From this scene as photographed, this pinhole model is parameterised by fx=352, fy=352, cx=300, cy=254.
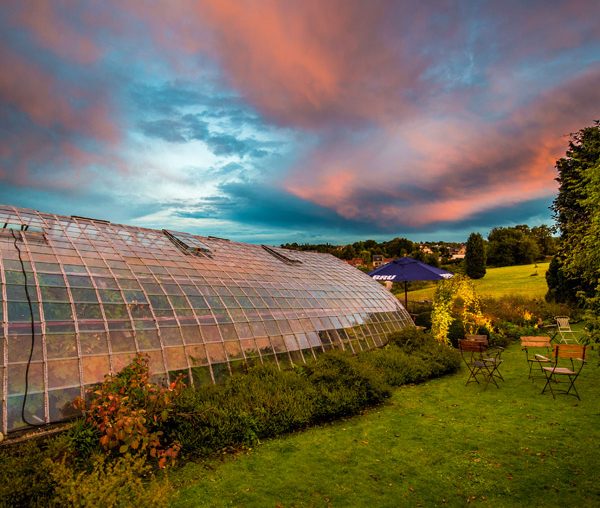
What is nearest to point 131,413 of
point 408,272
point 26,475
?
point 26,475

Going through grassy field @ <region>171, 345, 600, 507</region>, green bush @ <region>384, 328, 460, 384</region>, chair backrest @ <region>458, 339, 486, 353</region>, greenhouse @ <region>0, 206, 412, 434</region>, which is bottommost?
grassy field @ <region>171, 345, 600, 507</region>

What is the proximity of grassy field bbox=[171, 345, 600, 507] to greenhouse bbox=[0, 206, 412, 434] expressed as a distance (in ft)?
11.1

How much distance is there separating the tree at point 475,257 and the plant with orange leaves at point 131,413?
59.3 m

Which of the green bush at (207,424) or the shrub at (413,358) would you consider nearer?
the green bush at (207,424)

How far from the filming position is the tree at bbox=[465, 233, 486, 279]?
5856 centimetres

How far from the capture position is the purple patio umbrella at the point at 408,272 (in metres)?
22.5

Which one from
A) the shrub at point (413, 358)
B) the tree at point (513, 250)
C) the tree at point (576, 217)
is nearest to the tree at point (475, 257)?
the tree at point (513, 250)

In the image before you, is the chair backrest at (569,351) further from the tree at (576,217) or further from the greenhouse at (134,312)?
the greenhouse at (134,312)

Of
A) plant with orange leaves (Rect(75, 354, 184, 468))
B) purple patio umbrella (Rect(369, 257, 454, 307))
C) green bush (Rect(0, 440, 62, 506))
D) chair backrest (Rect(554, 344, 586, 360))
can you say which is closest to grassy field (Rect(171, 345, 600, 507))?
plant with orange leaves (Rect(75, 354, 184, 468))

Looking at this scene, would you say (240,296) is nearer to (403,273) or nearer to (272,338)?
(272,338)

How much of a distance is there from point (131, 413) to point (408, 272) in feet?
64.2

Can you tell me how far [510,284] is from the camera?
49.2 metres

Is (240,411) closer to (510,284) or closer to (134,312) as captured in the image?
(134,312)

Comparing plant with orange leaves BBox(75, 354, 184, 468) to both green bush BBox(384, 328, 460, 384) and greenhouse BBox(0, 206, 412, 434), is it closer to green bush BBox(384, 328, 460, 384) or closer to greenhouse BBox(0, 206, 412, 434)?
greenhouse BBox(0, 206, 412, 434)
